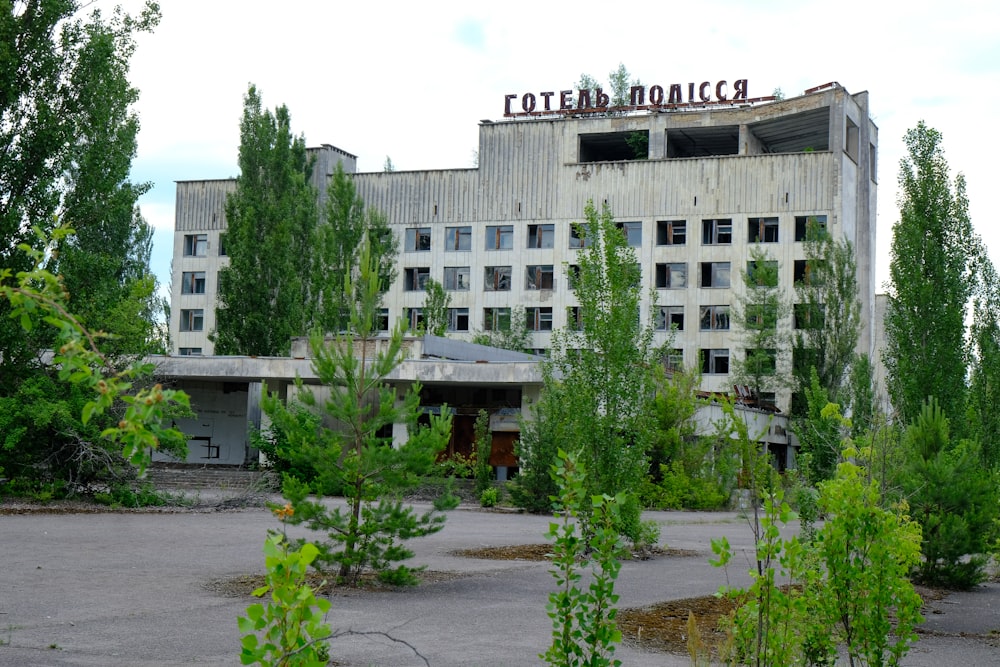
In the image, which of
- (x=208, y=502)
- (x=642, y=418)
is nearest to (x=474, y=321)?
(x=208, y=502)

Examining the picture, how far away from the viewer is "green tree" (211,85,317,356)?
46281 millimetres

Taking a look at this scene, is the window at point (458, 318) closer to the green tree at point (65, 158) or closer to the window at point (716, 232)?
the window at point (716, 232)

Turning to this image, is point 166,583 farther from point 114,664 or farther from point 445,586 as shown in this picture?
point 114,664

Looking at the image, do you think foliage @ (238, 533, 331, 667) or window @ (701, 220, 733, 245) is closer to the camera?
foliage @ (238, 533, 331, 667)

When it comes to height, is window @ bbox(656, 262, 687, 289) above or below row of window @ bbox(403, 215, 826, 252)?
below

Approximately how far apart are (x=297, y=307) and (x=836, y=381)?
24.0 metres

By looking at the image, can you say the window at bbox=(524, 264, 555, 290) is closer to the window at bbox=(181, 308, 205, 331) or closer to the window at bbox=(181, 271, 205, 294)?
the window at bbox=(181, 271, 205, 294)

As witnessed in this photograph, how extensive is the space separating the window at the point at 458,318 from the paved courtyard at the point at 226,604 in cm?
4289

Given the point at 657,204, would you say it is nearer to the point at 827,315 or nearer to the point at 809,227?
the point at 809,227

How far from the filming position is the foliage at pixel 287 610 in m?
3.36

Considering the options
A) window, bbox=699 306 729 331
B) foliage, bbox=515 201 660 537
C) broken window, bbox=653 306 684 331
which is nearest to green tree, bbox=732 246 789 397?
window, bbox=699 306 729 331

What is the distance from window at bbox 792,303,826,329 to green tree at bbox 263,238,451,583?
41.0 m

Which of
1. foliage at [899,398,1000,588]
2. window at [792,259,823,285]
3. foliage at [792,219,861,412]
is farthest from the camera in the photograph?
window at [792,259,823,285]

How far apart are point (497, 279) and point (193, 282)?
19963 millimetres
